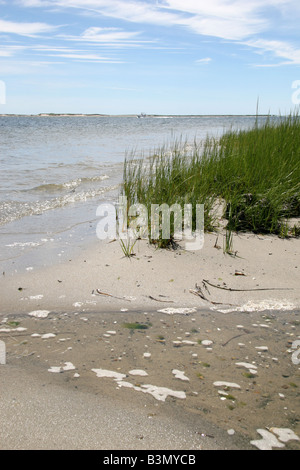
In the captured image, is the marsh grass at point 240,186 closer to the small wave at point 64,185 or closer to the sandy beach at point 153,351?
the sandy beach at point 153,351

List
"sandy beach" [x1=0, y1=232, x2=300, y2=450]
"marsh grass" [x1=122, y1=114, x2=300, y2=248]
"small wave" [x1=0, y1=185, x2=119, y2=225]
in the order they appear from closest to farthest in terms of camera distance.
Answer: "sandy beach" [x1=0, y1=232, x2=300, y2=450], "marsh grass" [x1=122, y1=114, x2=300, y2=248], "small wave" [x1=0, y1=185, x2=119, y2=225]

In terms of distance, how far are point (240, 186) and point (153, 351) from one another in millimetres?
2763

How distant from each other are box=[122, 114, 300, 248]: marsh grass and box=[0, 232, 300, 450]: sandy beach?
1.90 feet

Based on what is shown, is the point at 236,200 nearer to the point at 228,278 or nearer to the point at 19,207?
the point at 228,278

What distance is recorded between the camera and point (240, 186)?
4484 millimetres

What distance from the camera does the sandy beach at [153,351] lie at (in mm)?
1566

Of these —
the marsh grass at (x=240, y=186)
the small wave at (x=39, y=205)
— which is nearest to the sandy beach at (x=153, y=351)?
the marsh grass at (x=240, y=186)

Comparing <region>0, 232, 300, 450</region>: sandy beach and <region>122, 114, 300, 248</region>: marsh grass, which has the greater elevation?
<region>122, 114, 300, 248</region>: marsh grass

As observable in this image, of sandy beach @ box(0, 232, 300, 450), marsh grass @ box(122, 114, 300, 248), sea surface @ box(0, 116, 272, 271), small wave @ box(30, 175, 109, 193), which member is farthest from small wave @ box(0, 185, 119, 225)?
sandy beach @ box(0, 232, 300, 450)

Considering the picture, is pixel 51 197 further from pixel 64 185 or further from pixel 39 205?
pixel 64 185

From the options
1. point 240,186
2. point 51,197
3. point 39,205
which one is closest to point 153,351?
point 240,186

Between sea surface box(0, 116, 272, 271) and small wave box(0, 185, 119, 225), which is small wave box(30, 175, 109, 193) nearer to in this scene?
sea surface box(0, 116, 272, 271)

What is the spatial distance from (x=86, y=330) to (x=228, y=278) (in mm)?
1218

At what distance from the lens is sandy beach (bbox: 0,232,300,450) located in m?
1.57
